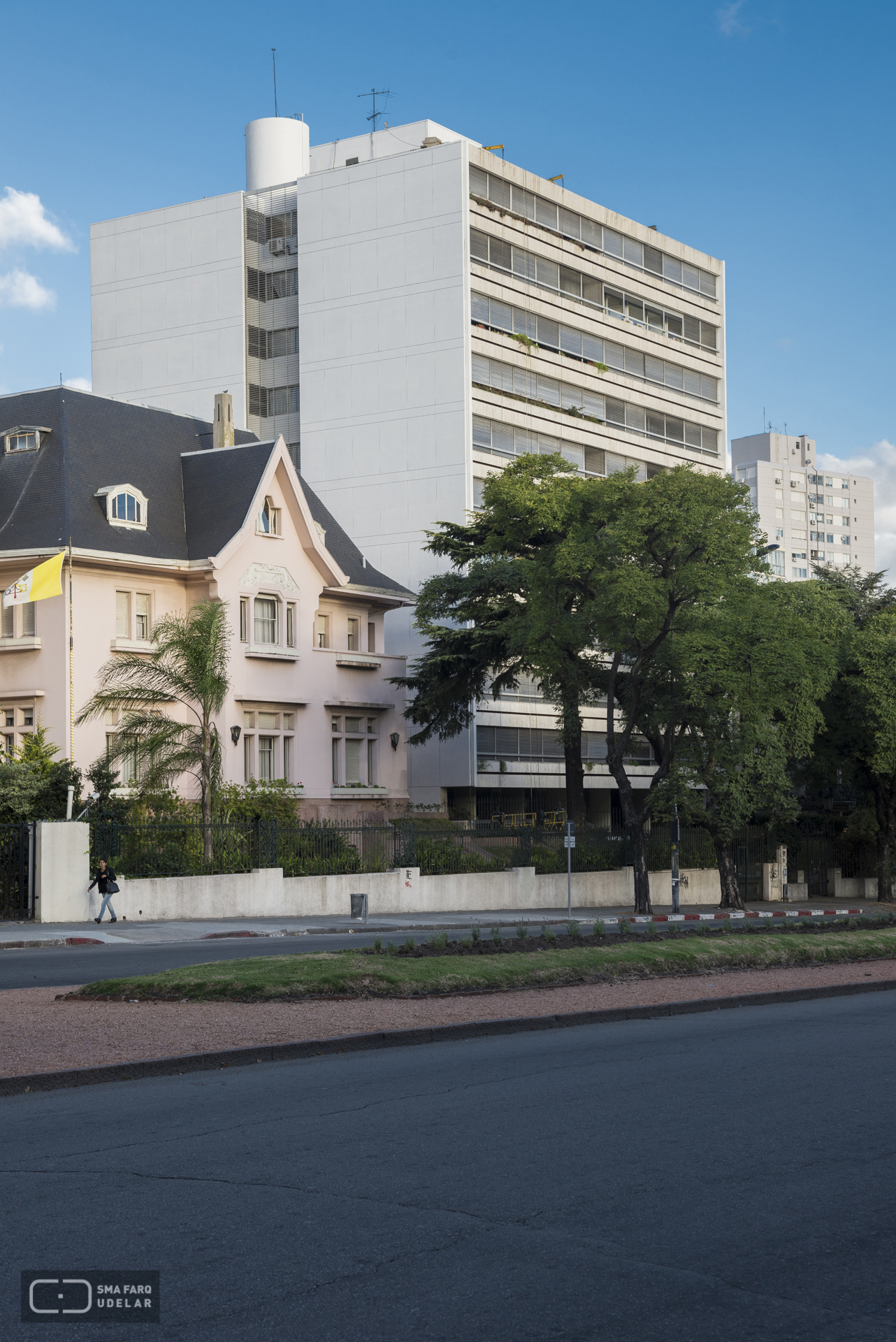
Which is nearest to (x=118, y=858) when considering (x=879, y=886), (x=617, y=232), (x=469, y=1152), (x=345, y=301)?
(x=469, y=1152)

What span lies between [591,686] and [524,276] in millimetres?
28843

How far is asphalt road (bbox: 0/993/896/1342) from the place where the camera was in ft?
17.5

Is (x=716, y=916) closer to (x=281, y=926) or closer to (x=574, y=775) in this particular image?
(x=574, y=775)

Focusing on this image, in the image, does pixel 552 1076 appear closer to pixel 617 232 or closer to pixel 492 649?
pixel 492 649

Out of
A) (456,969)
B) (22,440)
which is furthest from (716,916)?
(22,440)

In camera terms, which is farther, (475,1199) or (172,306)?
(172,306)

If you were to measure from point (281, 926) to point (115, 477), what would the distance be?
19.2 meters

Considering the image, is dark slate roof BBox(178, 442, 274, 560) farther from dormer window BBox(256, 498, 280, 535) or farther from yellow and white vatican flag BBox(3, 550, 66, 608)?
yellow and white vatican flag BBox(3, 550, 66, 608)

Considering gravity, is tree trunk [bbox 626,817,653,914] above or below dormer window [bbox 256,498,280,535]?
below

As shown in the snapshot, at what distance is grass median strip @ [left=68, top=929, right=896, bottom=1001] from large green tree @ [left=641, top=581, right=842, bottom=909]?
15102mm

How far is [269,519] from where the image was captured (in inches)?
1844

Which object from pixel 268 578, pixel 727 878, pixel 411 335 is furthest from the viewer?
pixel 411 335

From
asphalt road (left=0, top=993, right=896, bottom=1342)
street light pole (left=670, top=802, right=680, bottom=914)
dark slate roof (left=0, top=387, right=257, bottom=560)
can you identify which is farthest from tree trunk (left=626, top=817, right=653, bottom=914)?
asphalt road (left=0, top=993, right=896, bottom=1342)

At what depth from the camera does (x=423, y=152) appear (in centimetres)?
6231
